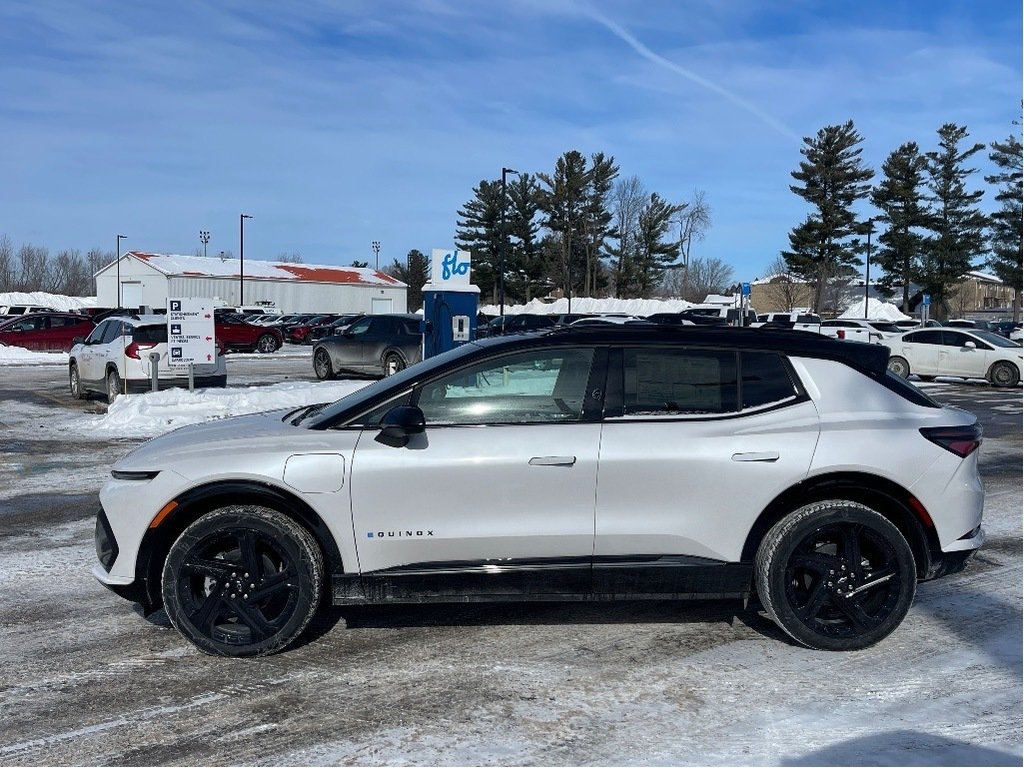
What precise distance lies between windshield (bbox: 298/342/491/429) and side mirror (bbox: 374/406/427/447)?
26cm

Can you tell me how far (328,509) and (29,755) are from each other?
1614 millimetres

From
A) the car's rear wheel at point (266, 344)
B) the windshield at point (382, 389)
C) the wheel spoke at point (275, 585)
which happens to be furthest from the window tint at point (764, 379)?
the car's rear wheel at point (266, 344)

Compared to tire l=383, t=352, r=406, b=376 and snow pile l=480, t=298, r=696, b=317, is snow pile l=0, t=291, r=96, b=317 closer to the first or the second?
snow pile l=480, t=298, r=696, b=317

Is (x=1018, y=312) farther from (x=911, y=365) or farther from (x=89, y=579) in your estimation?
(x=89, y=579)

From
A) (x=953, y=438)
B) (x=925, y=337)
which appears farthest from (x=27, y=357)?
(x=953, y=438)

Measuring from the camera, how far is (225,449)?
4848 millimetres

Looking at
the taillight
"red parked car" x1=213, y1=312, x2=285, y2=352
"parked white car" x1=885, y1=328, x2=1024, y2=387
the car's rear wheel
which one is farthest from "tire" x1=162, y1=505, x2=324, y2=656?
the car's rear wheel

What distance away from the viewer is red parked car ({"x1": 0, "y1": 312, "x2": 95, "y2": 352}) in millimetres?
32406

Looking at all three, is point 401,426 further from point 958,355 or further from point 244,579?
point 958,355

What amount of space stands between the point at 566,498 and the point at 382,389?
112 cm

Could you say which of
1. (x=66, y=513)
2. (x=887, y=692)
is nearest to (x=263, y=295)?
(x=66, y=513)

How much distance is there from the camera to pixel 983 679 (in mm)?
4609

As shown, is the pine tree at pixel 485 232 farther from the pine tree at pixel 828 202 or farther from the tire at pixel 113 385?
the tire at pixel 113 385

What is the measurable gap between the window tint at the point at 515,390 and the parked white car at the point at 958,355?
68.0 ft
